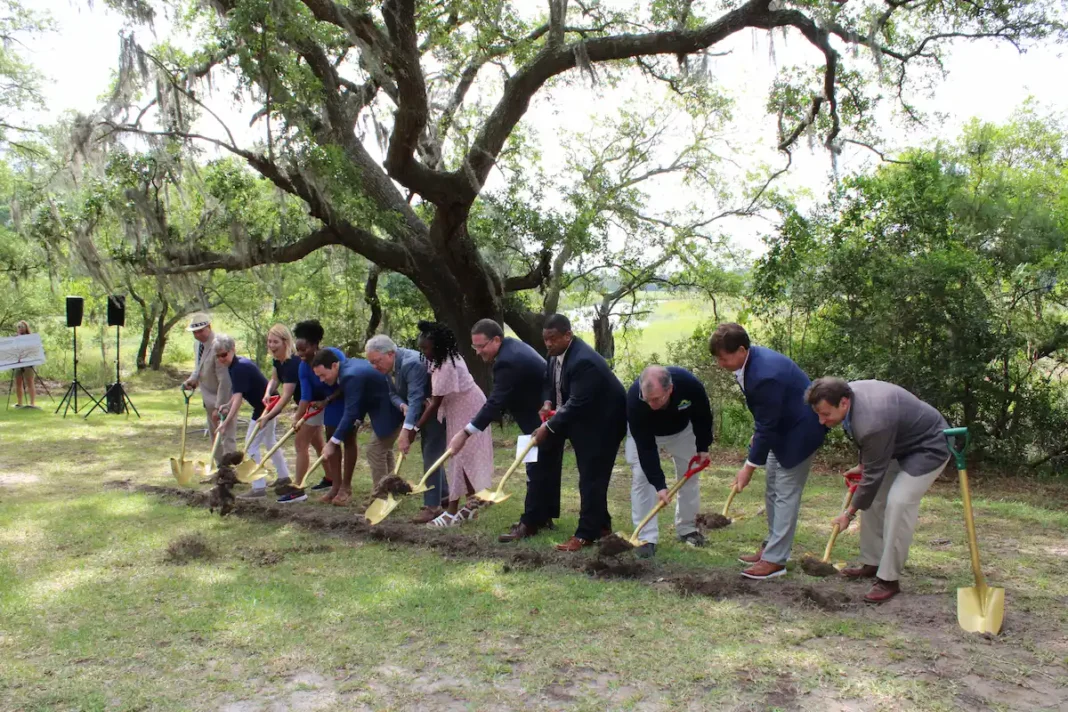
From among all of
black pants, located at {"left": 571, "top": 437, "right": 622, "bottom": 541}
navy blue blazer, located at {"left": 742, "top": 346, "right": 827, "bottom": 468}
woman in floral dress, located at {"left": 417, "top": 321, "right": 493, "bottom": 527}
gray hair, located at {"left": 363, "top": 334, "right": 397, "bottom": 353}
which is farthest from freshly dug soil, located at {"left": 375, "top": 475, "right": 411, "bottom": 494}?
navy blue blazer, located at {"left": 742, "top": 346, "right": 827, "bottom": 468}

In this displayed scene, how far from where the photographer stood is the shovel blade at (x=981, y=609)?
4.25 m

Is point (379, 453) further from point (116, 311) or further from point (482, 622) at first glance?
point (116, 311)

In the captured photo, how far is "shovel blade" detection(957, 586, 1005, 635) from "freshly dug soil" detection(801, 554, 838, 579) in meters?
Result: 0.99

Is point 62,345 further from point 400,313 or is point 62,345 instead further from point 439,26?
point 439,26

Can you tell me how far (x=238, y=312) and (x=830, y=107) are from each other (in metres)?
17.0

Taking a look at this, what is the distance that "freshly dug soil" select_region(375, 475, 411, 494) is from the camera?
21.9 feet

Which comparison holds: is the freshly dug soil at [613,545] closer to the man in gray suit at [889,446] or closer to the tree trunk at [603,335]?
the man in gray suit at [889,446]

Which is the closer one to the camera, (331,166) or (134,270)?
(331,166)

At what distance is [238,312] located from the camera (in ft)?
75.2

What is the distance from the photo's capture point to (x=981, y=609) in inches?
170

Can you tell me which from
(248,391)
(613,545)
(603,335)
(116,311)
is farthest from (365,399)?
(116,311)

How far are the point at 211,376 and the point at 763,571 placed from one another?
5.69 metres

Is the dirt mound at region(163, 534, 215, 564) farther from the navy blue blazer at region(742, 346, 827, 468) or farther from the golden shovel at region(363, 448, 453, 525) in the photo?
the navy blue blazer at region(742, 346, 827, 468)

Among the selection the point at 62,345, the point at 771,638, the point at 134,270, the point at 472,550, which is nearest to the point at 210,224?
the point at 134,270
